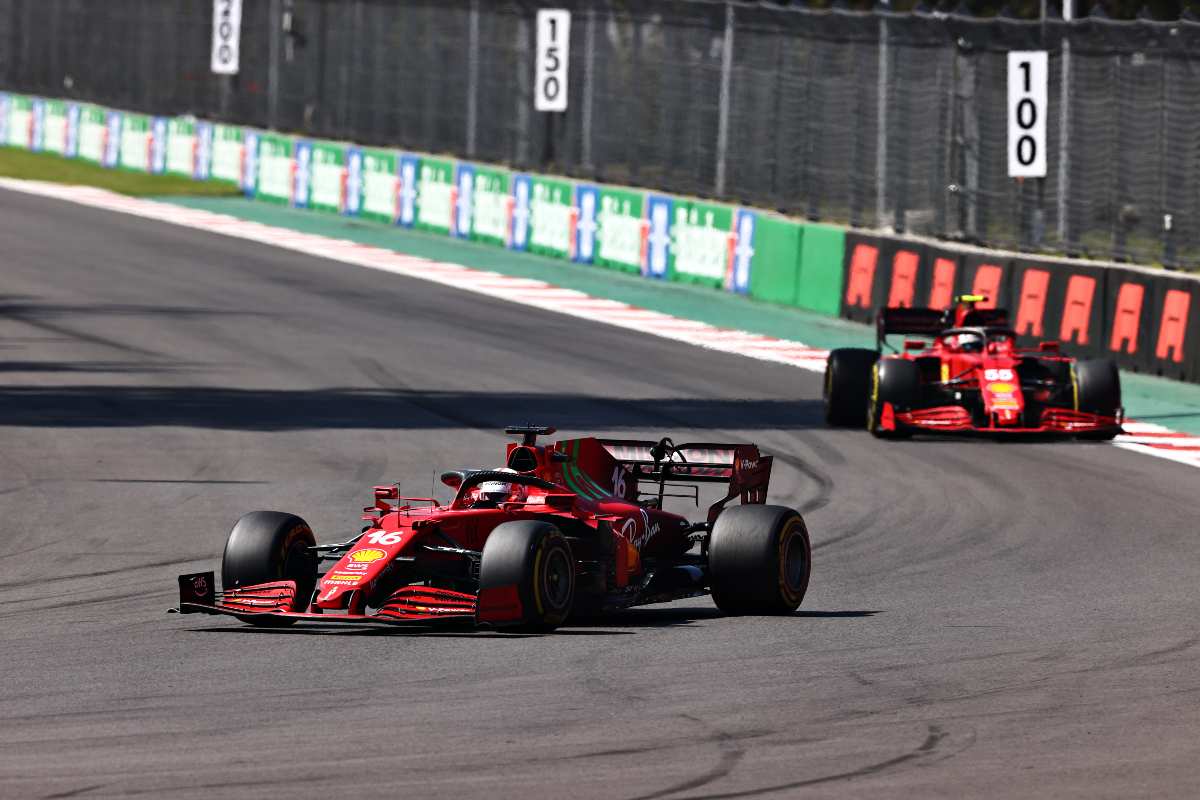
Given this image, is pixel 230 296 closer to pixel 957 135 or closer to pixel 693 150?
pixel 693 150

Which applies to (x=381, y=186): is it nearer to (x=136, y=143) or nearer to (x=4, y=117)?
(x=136, y=143)

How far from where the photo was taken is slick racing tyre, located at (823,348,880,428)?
72.4ft

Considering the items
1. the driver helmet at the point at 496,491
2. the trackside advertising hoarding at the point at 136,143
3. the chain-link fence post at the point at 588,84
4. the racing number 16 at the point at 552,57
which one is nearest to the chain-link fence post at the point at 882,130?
the chain-link fence post at the point at 588,84

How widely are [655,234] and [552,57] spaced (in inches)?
195

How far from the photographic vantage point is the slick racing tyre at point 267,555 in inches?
484

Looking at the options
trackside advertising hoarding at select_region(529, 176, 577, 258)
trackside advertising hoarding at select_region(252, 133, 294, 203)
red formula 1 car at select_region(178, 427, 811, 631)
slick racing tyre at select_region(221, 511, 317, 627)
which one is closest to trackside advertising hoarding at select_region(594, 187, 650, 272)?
Result: trackside advertising hoarding at select_region(529, 176, 577, 258)

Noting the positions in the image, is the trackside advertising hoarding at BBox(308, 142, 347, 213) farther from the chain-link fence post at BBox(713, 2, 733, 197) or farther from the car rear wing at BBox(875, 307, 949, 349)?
the car rear wing at BBox(875, 307, 949, 349)

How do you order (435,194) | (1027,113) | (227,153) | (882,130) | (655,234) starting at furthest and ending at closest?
(227,153), (435,194), (655,234), (882,130), (1027,113)

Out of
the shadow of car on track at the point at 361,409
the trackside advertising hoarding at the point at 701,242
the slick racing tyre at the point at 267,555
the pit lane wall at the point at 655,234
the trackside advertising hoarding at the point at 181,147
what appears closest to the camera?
the slick racing tyre at the point at 267,555

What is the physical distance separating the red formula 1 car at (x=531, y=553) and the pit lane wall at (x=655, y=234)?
13.2 metres

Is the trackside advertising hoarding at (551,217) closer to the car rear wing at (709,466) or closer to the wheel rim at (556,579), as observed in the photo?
the car rear wing at (709,466)

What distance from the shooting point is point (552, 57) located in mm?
38938

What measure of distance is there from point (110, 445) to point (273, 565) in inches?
334

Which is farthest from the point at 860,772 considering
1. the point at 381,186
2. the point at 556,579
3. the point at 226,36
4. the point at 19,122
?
the point at 19,122
